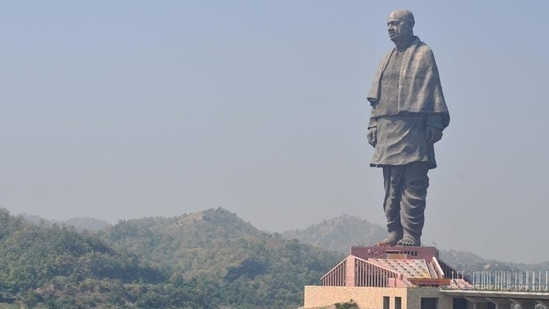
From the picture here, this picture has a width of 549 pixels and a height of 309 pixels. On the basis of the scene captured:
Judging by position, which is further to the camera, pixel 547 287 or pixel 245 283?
pixel 245 283

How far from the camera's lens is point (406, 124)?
82.2 m

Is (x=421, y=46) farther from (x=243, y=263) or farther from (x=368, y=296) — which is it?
(x=243, y=263)

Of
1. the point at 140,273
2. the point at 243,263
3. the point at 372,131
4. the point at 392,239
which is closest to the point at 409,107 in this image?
the point at 372,131

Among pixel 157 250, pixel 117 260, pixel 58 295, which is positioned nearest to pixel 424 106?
pixel 58 295

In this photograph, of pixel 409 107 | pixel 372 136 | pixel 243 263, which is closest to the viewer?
pixel 409 107

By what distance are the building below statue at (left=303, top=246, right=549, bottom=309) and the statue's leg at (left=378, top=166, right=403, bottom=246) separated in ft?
6.13

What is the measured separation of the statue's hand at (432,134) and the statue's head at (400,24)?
593 centimetres

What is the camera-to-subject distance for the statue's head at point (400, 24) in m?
82.4

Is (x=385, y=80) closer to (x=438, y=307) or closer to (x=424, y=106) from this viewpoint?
(x=424, y=106)

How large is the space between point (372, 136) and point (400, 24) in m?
7.43

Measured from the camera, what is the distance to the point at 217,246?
6649 inches

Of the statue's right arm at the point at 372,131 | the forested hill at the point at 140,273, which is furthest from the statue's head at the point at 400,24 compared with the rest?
the forested hill at the point at 140,273

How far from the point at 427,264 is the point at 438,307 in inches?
225

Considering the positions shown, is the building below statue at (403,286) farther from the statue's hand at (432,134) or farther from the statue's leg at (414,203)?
the statue's hand at (432,134)
